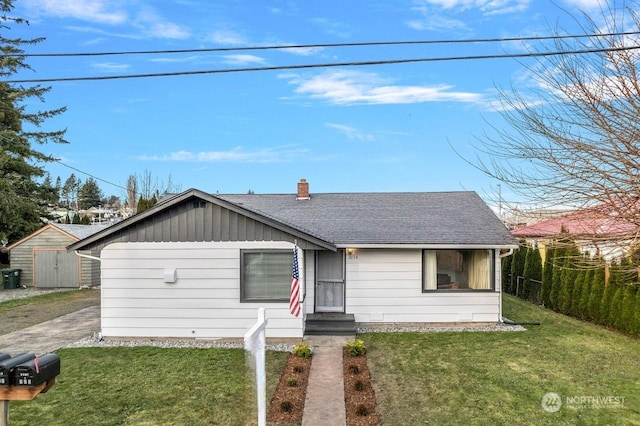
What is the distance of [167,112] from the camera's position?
62.1 ft

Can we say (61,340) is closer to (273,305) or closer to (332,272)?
(273,305)

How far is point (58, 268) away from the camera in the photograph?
18031 millimetres

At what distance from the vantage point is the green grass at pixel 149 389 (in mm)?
5250

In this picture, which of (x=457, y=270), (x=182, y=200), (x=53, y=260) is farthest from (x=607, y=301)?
(x=53, y=260)

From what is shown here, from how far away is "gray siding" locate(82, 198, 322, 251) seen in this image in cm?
896

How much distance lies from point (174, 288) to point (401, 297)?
5.76m

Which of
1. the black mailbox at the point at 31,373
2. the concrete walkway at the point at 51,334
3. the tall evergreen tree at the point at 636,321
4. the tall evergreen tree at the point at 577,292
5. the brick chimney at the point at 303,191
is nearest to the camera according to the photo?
the black mailbox at the point at 31,373

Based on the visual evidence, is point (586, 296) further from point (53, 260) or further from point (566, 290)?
point (53, 260)

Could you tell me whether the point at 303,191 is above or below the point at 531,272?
above

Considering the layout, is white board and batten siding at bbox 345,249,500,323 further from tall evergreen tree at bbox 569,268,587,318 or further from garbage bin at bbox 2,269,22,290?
garbage bin at bbox 2,269,22,290

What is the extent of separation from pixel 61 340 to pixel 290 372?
19.6 ft

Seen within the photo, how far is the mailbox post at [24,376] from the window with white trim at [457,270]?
27.9 ft

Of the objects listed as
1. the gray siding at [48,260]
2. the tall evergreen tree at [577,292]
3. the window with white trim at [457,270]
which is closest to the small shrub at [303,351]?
the window with white trim at [457,270]

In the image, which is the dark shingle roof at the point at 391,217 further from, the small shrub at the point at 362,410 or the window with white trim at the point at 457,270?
the small shrub at the point at 362,410
